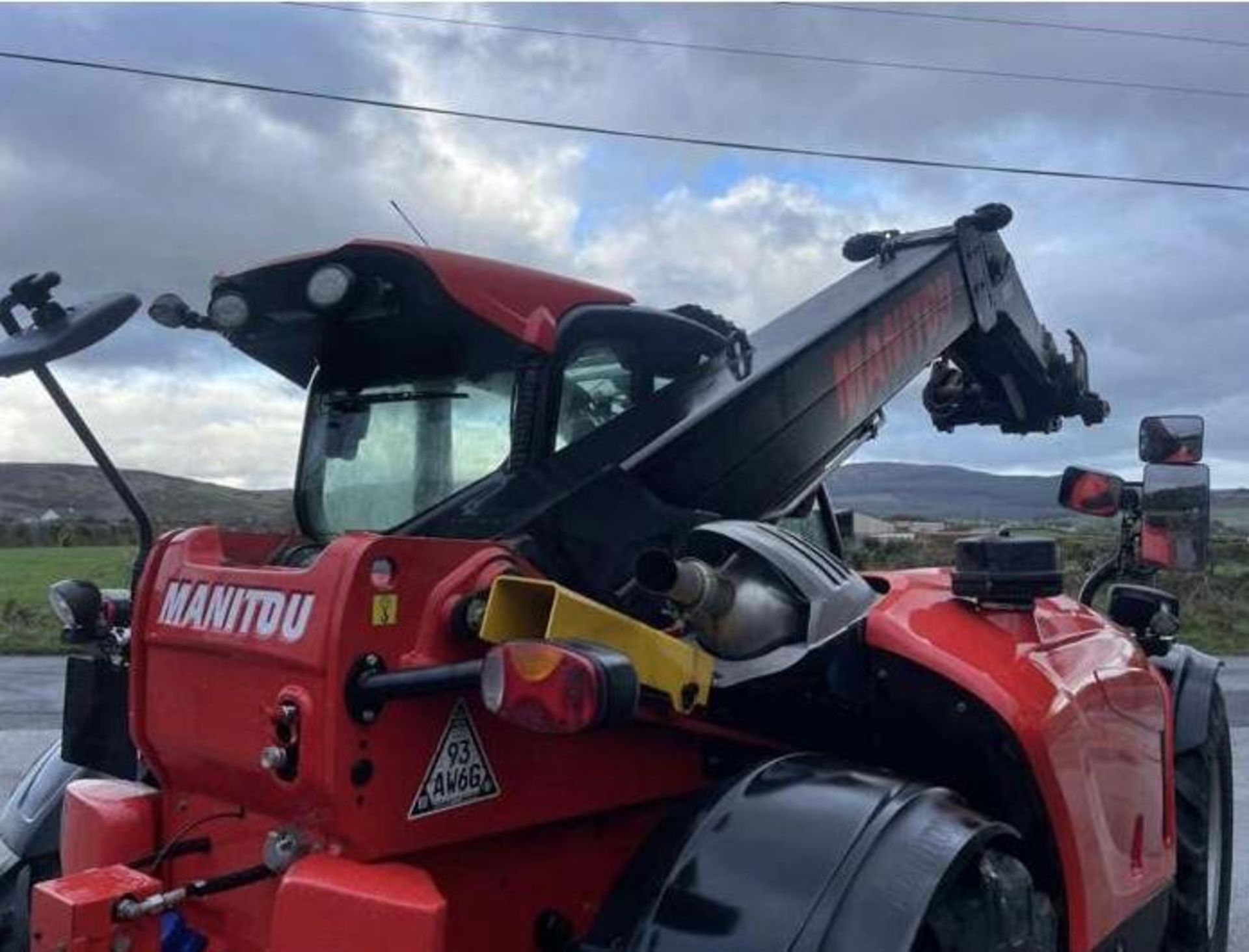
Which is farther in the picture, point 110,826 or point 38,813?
point 38,813

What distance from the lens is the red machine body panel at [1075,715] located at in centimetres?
313

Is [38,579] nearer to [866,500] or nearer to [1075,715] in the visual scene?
[866,500]

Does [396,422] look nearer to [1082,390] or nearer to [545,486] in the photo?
[545,486]

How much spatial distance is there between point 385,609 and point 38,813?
1.88m

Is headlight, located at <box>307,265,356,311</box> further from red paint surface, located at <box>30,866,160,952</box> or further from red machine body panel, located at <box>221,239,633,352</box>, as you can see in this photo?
red paint surface, located at <box>30,866,160,952</box>

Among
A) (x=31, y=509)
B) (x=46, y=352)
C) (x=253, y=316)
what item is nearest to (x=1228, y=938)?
(x=253, y=316)

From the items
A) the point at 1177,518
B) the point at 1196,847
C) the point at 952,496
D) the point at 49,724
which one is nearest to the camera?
the point at 1177,518

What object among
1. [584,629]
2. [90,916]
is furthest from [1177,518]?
[90,916]

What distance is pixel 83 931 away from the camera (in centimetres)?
261

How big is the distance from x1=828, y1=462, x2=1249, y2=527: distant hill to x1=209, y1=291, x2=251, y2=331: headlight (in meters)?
1.91

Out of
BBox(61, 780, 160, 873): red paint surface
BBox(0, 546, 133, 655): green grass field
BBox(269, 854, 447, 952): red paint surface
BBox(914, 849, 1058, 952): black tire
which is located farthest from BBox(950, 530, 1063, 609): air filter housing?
BBox(0, 546, 133, 655): green grass field

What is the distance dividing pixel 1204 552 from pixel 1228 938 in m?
2.24

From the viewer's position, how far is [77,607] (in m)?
3.64

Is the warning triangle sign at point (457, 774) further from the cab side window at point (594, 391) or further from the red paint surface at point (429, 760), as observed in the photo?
the cab side window at point (594, 391)
